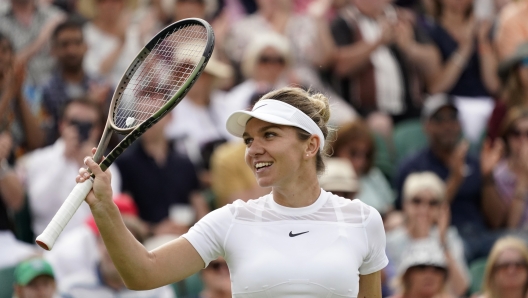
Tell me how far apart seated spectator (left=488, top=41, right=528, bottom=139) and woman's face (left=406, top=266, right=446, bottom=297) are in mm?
2378

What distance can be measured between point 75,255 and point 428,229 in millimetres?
2458

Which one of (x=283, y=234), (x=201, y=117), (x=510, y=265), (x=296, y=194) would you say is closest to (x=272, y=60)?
(x=201, y=117)

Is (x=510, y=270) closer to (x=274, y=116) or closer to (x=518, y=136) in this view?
(x=518, y=136)

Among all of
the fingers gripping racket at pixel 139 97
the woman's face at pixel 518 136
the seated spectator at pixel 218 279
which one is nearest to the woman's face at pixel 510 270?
the woman's face at pixel 518 136

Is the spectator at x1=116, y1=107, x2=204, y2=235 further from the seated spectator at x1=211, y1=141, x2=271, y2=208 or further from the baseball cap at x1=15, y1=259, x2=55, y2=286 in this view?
the baseball cap at x1=15, y1=259, x2=55, y2=286

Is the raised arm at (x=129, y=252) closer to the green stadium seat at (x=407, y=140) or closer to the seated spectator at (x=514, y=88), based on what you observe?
the green stadium seat at (x=407, y=140)

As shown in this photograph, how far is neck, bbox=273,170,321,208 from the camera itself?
4047mm

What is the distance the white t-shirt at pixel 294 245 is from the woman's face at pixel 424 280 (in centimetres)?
265

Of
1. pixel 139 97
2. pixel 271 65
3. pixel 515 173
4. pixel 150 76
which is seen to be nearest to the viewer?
pixel 139 97

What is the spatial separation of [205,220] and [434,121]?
474cm

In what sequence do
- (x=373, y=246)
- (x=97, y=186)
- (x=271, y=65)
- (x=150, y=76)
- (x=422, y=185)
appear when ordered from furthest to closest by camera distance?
(x=271, y=65) < (x=422, y=185) < (x=150, y=76) < (x=373, y=246) < (x=97, y=186)

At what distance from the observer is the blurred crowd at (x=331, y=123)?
6.93 meters

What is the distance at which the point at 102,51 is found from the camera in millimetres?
8875

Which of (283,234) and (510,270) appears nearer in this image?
(283,234)
